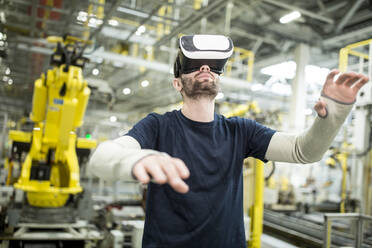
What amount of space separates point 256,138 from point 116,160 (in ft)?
2.47

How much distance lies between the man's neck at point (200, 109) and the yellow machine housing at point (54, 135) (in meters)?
2.81

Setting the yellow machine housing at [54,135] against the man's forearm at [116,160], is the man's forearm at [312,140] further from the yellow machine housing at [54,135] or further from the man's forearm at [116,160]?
the yellow machine housing at [54,135]

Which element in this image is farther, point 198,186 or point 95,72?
point 95,72

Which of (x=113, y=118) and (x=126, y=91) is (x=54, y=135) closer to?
(x=113, y=118)

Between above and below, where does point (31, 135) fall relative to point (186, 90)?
below

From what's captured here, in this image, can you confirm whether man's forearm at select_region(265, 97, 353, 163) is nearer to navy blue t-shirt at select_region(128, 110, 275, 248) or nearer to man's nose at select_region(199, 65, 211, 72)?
navy blue t-shirt at select_region(128, 110, 275, 248)

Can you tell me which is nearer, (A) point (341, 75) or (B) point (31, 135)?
(A) point (341, 75)

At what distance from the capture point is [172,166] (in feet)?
2.90

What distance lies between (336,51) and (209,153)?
1354 mm

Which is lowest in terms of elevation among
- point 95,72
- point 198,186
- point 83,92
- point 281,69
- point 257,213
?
point 257,213

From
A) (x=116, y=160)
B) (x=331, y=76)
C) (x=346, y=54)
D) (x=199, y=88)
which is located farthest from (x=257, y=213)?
(x=116, y=160)

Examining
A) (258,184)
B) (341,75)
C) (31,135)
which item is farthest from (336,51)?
(31,135)

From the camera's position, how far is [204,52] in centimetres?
134

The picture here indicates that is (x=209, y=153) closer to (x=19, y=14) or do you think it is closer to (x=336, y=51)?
(x=336, y=51)
